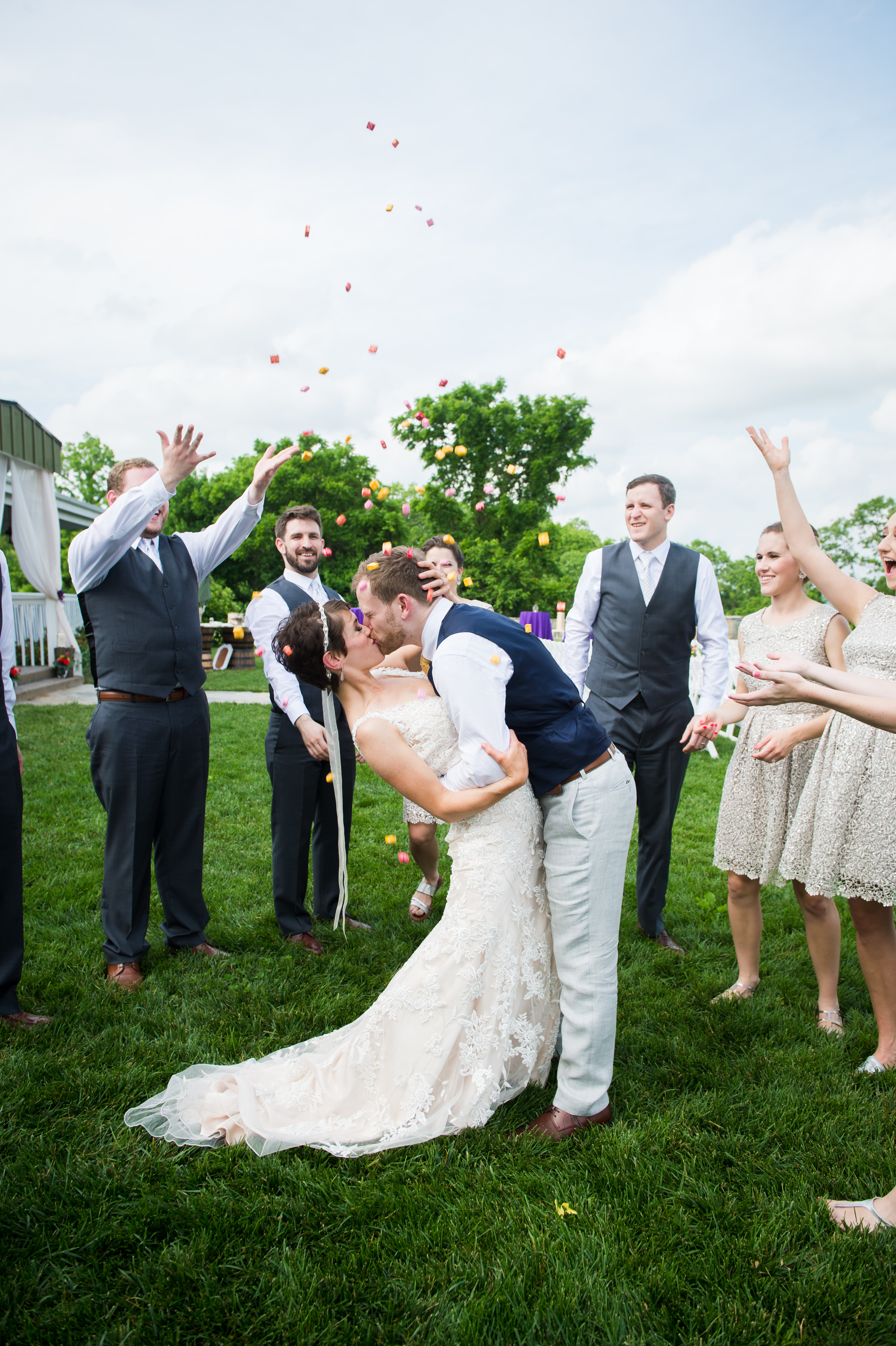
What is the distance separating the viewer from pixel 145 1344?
189cm

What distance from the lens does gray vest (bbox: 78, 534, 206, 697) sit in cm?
381

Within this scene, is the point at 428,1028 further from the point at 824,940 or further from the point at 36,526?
the point at 36,526

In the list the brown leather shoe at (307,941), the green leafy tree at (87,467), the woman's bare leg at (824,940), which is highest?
the green leafy tree at (87,467)

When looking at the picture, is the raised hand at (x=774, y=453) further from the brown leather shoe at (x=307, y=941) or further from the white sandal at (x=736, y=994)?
the brown leather shoe at (x=307, y=941)

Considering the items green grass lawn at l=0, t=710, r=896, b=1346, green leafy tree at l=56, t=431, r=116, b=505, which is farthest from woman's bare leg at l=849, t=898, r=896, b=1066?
green leafy tree at l=56, t=431, r=116, b=505

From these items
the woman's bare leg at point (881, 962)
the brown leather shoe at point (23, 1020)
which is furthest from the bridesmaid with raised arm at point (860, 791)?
the brown leather shoe at point (23, 1020)

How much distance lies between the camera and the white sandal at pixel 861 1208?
2.23 metres

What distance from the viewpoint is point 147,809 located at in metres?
3.96

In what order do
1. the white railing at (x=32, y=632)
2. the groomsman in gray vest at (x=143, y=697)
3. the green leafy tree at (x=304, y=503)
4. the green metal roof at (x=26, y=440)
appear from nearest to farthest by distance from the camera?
1. the groomsman in gray vest at (x=143, y=697)
2. the green metal roof at (x=26, y=440)
3. the white railing at (x=32, y=632)
4. the green leafy tree at (x=304, y=503)

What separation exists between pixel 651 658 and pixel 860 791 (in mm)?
1519

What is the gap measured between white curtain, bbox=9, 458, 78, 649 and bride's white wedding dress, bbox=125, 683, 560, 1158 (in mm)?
12150

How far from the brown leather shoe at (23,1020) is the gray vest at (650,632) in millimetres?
3197

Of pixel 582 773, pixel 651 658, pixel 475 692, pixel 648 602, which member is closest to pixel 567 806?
pixel 582 773

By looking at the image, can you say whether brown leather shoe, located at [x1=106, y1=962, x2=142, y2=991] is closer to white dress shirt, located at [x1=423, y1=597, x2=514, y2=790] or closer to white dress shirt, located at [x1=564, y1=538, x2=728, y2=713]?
white dress shirt, located at [x1=423, y1=597, x2=514, y2=790]
